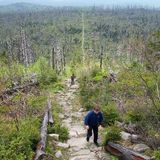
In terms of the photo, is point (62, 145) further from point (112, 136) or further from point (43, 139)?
point (112, 136)

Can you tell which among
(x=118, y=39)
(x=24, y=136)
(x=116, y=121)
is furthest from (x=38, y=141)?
(x=118, y=39)

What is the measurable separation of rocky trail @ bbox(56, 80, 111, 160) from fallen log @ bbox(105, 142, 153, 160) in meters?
0.23

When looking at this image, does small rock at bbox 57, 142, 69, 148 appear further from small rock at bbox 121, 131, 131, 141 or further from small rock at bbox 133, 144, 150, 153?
small rock at bbox 133, 144, 150, 153

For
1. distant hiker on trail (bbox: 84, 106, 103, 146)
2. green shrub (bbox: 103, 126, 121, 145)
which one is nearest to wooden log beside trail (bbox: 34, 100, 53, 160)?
distant hiker on trail (bbox: 84, 106, 103, 146)

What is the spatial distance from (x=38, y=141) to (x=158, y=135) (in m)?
3.95

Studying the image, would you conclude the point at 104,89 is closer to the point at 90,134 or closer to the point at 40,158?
the point at 90,134

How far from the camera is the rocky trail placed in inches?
506

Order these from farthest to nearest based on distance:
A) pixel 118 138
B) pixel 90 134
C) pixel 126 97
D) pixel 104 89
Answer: pixel 104 89
pixel 126 97
pixel 90 134
pixel 118 138

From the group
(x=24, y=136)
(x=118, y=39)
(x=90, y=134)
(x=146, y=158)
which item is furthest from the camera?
(x=118, y=39)

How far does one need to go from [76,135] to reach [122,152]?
3798mm

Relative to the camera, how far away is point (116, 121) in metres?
16.4

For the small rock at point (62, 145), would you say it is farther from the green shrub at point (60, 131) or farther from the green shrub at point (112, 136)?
the green shrub at point (112, 136)

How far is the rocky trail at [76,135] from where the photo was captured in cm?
1286

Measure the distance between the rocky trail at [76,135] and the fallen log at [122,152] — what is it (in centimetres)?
23
